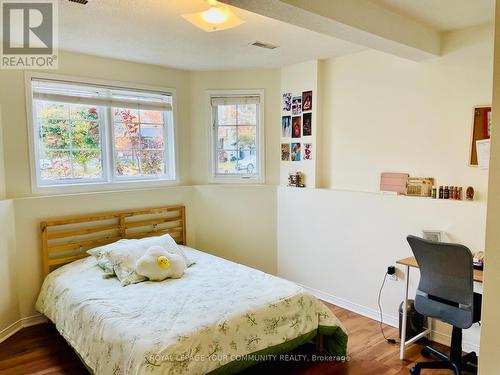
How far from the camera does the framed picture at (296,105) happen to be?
13.2 ft

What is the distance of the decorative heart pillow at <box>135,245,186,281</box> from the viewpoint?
3.00 meters

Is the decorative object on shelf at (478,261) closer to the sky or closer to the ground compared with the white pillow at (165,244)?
closer to the sky

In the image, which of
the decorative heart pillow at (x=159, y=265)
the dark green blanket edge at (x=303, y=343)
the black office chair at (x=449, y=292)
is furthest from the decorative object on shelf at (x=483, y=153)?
the decorative heart pillow at (x=159, y=265)

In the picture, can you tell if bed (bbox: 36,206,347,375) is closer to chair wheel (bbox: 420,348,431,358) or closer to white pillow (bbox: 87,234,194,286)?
white pillow (bbox: 87,234,194,286)

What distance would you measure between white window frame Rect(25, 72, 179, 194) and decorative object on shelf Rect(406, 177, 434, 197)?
2515 millimetres

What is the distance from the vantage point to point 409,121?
10.5 ft

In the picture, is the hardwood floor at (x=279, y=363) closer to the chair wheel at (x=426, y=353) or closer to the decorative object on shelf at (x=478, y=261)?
the chair wheel at (x=426, y=353)

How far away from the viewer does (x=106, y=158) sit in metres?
3.82

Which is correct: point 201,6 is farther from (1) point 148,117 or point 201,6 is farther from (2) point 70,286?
(2) point 70,286

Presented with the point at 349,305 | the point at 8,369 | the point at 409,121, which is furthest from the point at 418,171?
the point at 8,369

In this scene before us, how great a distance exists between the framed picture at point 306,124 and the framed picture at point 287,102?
233mm

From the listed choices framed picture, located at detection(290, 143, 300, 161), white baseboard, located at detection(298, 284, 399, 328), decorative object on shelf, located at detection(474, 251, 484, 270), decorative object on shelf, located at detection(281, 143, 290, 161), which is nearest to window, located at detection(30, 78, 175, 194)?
decorative object on shelf, located at detection(281, 143, 290, 161)

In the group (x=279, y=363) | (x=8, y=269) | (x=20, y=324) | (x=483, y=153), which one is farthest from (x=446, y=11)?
(x=20, y=324)

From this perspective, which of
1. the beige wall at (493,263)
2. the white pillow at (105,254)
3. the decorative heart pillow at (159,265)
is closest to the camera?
the beige wall at (493,263)
